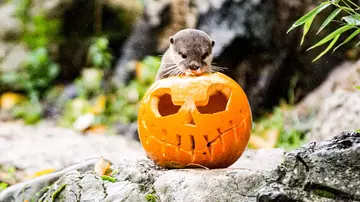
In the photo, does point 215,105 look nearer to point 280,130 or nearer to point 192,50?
point 192,50

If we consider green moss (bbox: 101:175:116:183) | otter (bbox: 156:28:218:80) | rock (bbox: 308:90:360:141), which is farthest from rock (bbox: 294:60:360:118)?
green moss (bbox: 101:175:116:183)

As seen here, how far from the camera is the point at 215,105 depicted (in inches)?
139

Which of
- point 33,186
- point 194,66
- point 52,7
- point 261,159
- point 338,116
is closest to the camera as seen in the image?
point 33,186

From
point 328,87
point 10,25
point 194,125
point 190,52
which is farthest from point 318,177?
point 10,25

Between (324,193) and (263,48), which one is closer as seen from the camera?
(324,193)

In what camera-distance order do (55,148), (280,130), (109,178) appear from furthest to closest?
(280,130)
(55,148)
(109,178)

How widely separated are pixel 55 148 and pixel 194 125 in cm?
356

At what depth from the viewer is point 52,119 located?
9.30 metres

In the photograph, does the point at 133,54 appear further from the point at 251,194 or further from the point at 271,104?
the point at 251,194

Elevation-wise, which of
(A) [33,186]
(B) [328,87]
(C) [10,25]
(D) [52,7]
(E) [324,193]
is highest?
(D) [52,7]

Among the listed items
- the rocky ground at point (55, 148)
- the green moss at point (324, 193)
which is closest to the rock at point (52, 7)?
the rocky ground at point (55, 148)

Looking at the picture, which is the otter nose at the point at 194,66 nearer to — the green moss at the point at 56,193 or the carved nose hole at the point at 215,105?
the carved nose hole at the point at 215,105

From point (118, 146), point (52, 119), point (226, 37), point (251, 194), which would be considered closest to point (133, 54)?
point (52, 119)

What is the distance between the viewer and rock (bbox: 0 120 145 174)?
592cm
